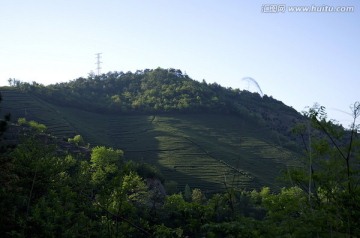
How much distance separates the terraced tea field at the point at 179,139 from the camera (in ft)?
252

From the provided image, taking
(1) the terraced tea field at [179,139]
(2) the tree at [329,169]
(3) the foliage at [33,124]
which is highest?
(2) the tree at [329,169]

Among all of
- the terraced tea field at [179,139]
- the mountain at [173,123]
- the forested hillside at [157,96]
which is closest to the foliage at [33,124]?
the mountain at [173,123]

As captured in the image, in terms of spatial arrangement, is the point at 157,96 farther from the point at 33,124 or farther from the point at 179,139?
the point at 33,124

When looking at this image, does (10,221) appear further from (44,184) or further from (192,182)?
(192,182)

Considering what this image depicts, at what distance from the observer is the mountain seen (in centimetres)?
8050

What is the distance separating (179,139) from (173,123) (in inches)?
592

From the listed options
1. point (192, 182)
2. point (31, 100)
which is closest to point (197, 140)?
point (192, 182)

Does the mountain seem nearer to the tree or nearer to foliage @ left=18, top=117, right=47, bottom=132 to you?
foliage @ left=18, top=117, right=47, bottom=132

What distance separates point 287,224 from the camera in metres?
8.51

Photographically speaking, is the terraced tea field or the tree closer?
the tree

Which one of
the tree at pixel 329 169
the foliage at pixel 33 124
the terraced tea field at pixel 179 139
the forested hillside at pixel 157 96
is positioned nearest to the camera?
the tree at pixel 329 169

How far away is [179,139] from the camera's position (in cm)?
9744

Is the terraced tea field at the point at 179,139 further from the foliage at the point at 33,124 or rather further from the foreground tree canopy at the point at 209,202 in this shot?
the foreground tree canopy at the point at 209,202

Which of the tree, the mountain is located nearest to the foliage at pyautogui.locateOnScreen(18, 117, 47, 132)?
the mountain
